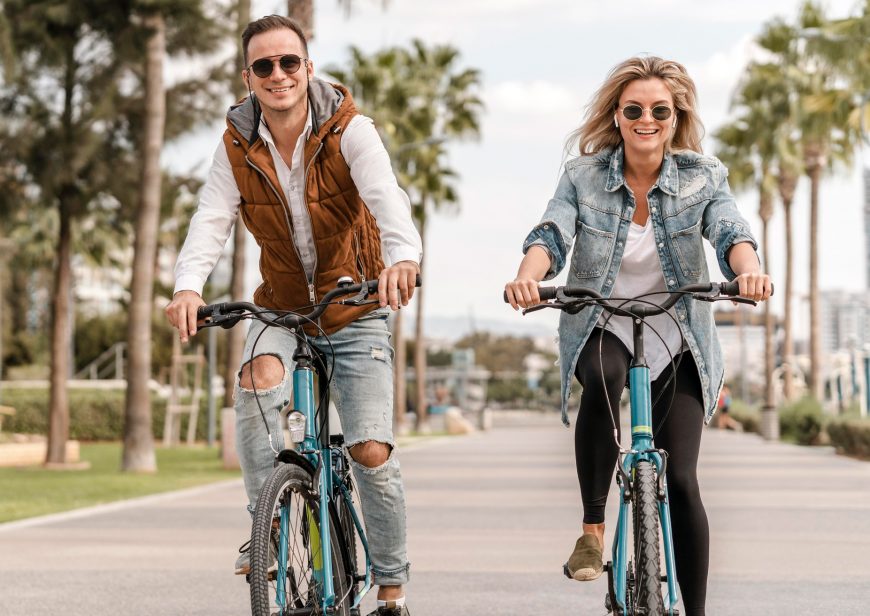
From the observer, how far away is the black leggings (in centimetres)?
500

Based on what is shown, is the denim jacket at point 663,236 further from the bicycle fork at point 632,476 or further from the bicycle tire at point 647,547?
the bicycle tire at point 647,547

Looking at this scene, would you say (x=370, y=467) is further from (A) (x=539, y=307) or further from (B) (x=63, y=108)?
(B) (x=63, y=108)

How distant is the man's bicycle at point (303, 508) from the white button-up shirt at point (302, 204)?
0.69 ft

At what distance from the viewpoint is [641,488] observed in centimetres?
462

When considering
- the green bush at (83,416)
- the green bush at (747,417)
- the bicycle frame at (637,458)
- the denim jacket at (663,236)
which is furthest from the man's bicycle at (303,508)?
the green bush at (747,417)

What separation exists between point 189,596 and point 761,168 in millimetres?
42930

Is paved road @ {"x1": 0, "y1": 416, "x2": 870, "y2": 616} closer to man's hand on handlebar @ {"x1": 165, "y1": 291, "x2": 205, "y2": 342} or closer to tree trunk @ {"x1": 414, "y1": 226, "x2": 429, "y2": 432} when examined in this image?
man's hand on handlebar @ {"x1": 165, "y1": 291, "x2": 205, "y2": 342}

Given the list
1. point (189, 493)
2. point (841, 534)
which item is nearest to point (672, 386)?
point (841, 534)

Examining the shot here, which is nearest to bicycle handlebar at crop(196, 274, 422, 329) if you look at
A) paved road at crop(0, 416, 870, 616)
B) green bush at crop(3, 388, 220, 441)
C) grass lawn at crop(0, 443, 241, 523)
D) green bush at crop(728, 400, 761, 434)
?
paved road at crop(0, 416, 870, 616)

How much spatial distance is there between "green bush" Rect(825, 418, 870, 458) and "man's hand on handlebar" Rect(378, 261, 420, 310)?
20775 mm

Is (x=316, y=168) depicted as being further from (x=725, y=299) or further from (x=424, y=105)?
(x=424, y=105)

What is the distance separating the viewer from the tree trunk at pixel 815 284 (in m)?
40.6

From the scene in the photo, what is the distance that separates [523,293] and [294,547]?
1.04 meters

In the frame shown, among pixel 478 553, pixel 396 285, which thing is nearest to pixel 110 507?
pixel 478 553
